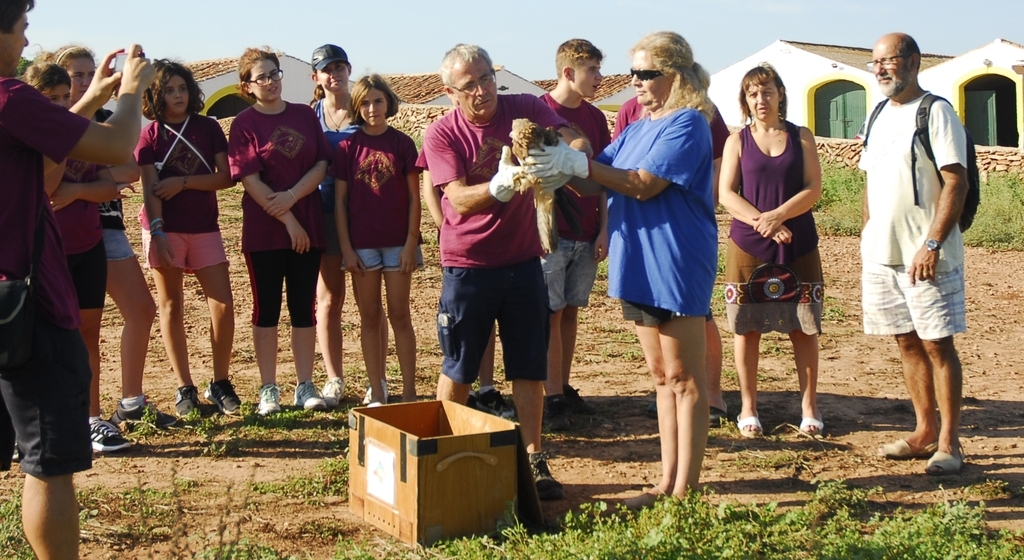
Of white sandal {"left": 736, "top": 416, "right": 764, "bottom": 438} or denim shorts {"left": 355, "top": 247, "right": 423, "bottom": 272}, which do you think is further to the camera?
denim shorts {"left": 355, "top": 247, "right": 423, "bottom": 272}

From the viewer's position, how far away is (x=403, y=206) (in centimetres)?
619

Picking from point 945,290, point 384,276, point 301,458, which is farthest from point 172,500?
point 945,290

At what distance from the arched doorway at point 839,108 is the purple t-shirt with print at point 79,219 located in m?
31.2

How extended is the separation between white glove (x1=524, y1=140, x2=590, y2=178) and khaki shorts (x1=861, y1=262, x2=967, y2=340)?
1973 mm

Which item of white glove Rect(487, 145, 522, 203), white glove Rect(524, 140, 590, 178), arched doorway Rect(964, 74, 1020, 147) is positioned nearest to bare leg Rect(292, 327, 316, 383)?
white glove Rect(487, 145, 522, 203)

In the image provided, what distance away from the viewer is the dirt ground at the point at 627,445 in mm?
4664

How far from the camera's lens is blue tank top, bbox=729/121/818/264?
5809 millimetres

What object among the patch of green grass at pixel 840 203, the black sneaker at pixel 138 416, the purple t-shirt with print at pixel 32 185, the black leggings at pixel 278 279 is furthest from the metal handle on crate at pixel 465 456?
the patch of green grass at pixel 840 203

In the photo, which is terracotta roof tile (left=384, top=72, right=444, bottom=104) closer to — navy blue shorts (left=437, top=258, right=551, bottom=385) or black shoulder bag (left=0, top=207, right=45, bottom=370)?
navy blue shorts (left=437, top=258, right=551, bottom=385)

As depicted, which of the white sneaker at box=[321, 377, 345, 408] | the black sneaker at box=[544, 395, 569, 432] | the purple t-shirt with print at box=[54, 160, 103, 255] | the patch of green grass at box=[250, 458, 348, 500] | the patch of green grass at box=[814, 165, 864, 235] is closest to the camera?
the patch of green grass at box=[250, 458, 348, 500]

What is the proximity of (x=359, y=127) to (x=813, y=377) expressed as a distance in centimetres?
289

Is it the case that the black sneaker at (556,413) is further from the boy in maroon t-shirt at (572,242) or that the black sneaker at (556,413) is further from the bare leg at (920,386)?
the bare leg at (920,386)

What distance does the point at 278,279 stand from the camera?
627 centimetres

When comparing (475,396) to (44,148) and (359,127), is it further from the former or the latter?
(44,148)
